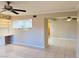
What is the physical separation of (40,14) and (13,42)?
313 centimetres

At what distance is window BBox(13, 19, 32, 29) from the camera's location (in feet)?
24.3

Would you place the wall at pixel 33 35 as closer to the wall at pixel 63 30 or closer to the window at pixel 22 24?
the window at pixel 22 24

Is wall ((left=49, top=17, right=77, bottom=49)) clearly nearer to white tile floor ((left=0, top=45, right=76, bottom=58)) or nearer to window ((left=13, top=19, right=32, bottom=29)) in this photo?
window ((left=13, top=19, right=32, bottom=29))

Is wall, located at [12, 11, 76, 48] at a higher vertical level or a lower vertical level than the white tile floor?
higher

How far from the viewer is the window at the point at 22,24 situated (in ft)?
24.3

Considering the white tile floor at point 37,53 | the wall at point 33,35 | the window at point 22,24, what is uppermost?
the window at point 22,24

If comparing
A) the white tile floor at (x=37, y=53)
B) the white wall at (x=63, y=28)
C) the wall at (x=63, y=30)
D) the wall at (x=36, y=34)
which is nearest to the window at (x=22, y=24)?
the wall at (x=36, y=34)

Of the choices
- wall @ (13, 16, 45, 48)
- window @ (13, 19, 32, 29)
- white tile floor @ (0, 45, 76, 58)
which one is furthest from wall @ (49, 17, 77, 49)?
white tile floor @ (0, 45, 76, 58)

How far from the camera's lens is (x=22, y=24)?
777 cm

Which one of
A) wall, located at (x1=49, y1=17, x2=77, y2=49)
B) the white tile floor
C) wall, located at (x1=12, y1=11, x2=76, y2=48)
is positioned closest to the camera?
the white tile floor

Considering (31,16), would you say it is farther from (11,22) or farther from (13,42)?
(13,42)

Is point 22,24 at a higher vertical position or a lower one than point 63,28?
higher

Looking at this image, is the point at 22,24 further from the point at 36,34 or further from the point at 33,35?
the point at 36,34

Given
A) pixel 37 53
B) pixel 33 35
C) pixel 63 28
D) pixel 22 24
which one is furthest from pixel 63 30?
pixel 37 53
